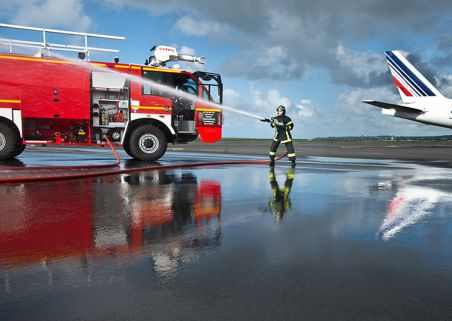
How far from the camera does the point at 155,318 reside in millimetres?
1892

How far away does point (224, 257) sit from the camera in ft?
9.25

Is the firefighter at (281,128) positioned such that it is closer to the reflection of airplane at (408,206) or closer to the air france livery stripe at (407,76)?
the reflection of airplane at (408,206)

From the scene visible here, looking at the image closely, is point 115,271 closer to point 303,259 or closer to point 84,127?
point 303,259

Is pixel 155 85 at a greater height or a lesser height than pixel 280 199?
greater

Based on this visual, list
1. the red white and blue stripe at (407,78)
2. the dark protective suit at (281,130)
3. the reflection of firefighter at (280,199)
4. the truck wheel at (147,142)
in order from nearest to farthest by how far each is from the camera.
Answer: the reflection of firefighter at (280,199), the dark protective suit at (281,130), the truck wheel at (147,142), the red white and blue stripe at (407,78)

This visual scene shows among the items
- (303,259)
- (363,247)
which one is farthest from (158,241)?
(363,247)

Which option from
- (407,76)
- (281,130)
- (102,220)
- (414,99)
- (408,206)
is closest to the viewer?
(102,220)

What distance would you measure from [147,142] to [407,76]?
1992 centimetres

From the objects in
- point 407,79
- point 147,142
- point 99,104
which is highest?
point 407,79

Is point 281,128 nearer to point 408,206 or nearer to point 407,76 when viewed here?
point 408,206

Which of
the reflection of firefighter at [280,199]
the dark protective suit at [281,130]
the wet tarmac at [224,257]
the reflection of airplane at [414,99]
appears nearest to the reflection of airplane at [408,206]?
the wet tarmac at [224,257]

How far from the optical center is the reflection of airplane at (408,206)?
377cm

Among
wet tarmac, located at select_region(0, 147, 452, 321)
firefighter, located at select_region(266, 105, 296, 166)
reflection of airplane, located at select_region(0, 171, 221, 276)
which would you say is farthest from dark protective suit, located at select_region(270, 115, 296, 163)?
wet tarmac, located at select_region(0, 147, 452, 321)

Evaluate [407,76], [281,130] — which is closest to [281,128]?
[281,130]
